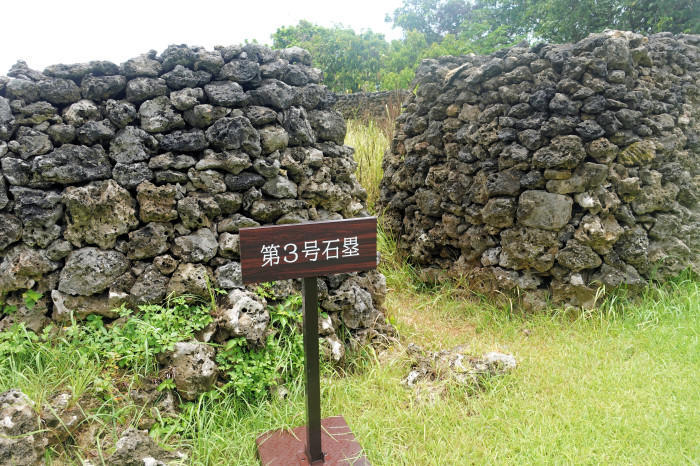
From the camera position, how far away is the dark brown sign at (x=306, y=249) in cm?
205

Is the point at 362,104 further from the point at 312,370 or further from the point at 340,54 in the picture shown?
the point at 312,370

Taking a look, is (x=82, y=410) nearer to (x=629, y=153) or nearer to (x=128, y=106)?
(x=128, y=106)

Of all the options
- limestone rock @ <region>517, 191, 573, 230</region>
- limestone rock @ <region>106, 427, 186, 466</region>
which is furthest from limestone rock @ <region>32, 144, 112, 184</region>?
limestone rock @ <region>517, 191, 573, 230</region>

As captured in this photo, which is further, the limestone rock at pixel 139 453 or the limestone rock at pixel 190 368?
the limestone rock at pixel 190 368

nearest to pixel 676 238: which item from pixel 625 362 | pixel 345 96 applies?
pixel 625 362

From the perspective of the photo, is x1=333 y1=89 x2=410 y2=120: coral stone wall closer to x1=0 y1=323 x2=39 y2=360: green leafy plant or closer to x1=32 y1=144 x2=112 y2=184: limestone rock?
x1=32 y1=144 x2=112 y2=184: limestone rock

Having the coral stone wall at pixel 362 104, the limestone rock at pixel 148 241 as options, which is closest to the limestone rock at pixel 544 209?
the limestone rock at pixel 148 241

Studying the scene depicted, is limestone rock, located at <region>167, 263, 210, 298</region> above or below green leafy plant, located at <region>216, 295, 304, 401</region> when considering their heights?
above

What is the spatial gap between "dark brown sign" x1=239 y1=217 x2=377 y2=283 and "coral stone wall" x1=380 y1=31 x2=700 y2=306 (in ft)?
8.24

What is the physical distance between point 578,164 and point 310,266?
3.01m

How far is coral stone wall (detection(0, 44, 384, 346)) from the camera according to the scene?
2695 mm

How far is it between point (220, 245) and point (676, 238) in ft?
13.9

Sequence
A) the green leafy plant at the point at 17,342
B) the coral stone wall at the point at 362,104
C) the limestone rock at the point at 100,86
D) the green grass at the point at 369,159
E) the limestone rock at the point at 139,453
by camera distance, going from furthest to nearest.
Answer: the coral stone wall at the point at 362,104 → the green grass at the point at 369,159 → the limestone rock at the point at 100,86 → the green leafy plant at the point at 17,342 → the limestone rock at the point at 139,453

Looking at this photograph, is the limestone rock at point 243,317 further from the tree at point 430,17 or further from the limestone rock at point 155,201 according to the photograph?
the tree at point 430,17
